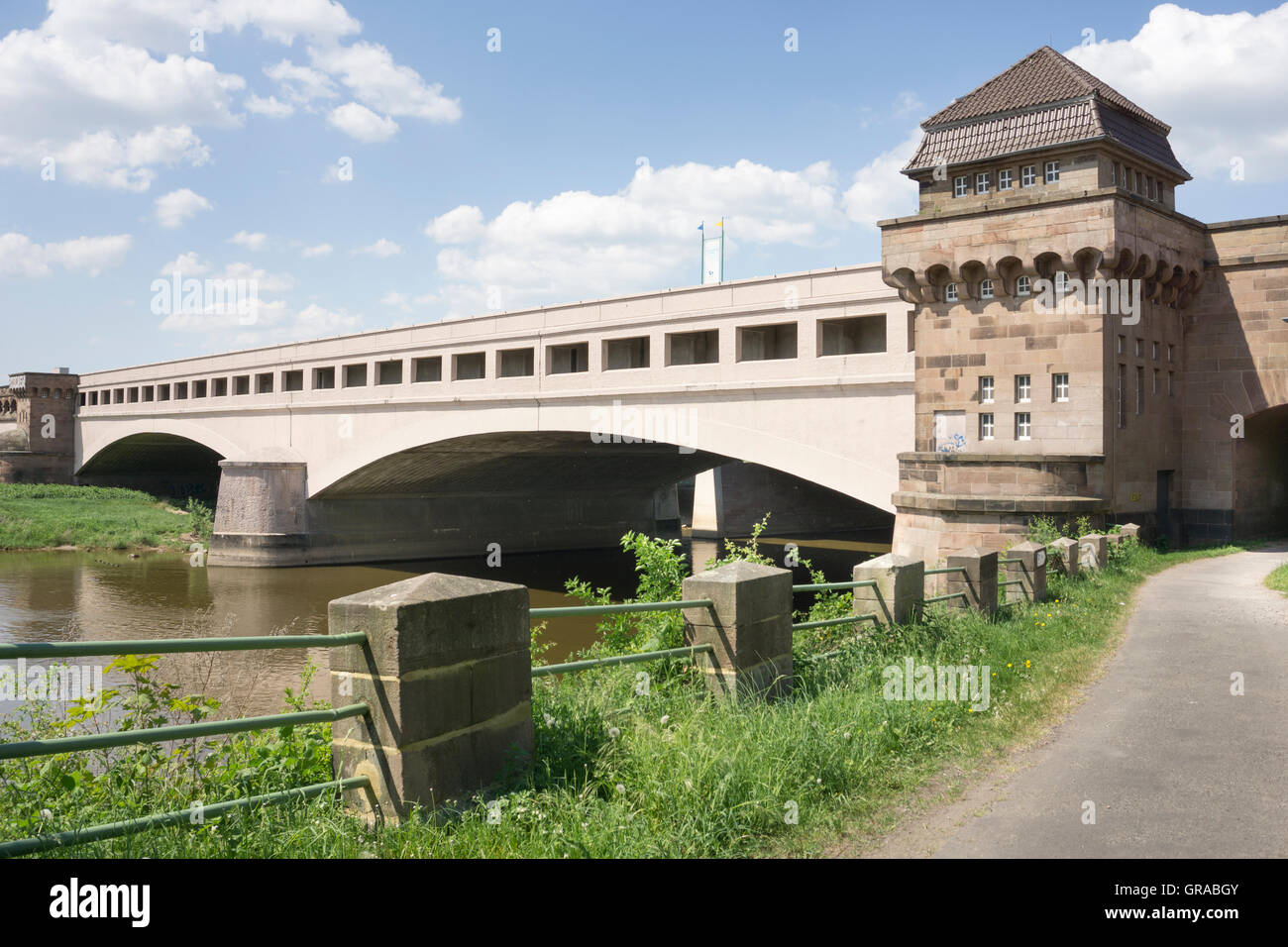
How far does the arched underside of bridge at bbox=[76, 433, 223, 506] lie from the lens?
5359 centimetres

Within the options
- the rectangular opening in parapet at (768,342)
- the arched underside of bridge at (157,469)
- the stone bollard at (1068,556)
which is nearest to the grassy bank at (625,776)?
the stone bollard at (1068,556)

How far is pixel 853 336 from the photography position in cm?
2408

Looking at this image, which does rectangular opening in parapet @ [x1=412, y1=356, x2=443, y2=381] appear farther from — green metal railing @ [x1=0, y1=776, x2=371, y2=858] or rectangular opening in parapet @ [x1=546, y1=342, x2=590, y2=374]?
green metal railing @ [x1=0, y1=776, x2=371, y2=858]

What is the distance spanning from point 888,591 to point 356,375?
32.7 metres

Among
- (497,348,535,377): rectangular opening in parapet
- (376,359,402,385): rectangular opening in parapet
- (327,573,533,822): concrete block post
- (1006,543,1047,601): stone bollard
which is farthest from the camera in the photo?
(376,359,402,385): rectangular opening in parapet

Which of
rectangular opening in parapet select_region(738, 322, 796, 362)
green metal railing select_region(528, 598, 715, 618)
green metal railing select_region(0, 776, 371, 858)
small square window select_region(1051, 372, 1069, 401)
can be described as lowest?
green metal railing select_region(0, 776, 371, 858)

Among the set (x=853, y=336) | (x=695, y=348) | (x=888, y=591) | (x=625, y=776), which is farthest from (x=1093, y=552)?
(x=695, y=348)

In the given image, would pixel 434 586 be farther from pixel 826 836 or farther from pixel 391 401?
pixel 391 401

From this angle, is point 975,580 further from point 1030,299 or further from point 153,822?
point 1030,299

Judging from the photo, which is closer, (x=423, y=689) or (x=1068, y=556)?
(x=423, y=689)

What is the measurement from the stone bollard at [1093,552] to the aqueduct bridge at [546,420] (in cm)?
465

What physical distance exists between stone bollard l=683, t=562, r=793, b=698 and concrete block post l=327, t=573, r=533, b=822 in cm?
212

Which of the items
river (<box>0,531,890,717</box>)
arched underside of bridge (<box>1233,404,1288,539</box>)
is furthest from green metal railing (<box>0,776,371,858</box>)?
arched underside of bridge (<box>1233,404,1288,539</box>)

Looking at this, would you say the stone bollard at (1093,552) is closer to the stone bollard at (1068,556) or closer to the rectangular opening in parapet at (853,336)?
the stone bollard at (1068,556)
